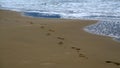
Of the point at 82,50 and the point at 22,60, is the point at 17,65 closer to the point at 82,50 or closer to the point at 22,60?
the point at 22,60

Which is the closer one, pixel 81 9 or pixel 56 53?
pixel 56 53

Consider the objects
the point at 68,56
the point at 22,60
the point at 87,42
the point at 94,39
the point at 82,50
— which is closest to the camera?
the point at 22,60

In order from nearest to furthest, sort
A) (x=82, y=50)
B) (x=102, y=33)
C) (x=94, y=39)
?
(x=82, y=50)
(x=94, y=39)
(x=102, y=33)

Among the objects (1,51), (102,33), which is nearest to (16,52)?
(1,51)

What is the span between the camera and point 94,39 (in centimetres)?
764

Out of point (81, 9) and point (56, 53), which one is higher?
point (81, 9)

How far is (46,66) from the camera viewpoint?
180 inches

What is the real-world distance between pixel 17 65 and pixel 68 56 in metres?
1.26

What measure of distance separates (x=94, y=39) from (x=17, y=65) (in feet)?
11.9

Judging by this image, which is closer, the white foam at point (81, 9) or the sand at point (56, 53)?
the sand at point (56, 53)

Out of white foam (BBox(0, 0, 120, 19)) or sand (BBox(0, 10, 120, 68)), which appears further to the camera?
white foam (BBox(0, 0, 120, 19))

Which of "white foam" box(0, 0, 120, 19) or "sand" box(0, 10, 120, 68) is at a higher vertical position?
"white foam" box(0, 0, 120, 19)

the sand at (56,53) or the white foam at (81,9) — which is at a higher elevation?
the white foam at (81,9)

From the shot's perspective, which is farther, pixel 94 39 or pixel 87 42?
pixel 94 39
